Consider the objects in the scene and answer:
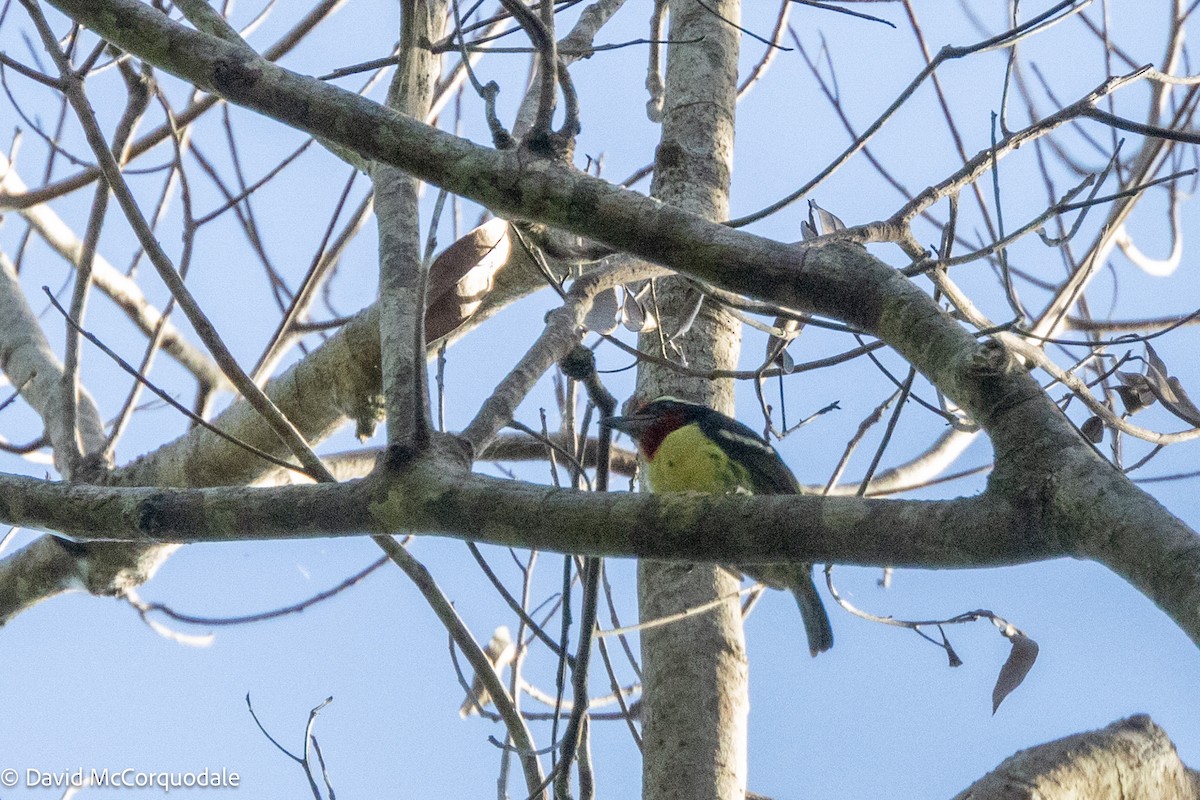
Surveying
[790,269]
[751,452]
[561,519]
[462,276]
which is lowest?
[561,519]

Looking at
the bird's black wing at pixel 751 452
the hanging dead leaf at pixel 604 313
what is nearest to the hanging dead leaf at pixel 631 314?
the hanging dead leaf at pixel 604 313

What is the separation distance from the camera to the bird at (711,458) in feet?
12.4

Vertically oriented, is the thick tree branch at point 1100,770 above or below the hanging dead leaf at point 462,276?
below

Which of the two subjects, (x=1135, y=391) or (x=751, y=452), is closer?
(x=1135, y=391)

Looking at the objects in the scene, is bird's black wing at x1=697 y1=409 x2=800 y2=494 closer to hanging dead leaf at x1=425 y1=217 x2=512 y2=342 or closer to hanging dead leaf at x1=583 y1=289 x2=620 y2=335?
hanging dead leaf at x1=583 y1=289 x2=620 y2=335

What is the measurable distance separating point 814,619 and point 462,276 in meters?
1.63

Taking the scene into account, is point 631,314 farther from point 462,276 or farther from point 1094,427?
point 1094,427

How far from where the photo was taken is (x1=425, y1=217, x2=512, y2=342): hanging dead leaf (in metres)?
3.41

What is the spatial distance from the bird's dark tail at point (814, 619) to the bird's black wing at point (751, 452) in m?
0.35

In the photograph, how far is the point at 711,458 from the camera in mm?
3828

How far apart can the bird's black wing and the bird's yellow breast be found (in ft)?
0.08

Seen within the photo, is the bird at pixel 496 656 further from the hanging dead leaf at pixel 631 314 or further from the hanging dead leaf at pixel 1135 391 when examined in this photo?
the hanging dead leaf at pixel 1135 391

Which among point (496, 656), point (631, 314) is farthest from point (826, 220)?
point (496, 656)

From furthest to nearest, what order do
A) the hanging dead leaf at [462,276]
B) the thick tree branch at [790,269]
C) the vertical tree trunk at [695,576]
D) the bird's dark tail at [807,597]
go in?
the bird's dark tail at [807,597] → the hanging dead leaf at [462,276] → the vertical tree trunk at [695,576] → the thick tree branch at [790,269]
